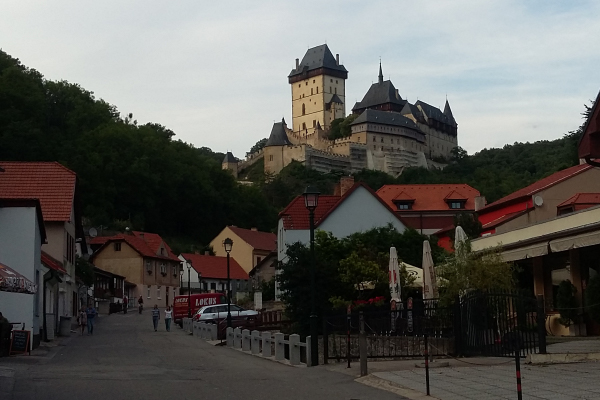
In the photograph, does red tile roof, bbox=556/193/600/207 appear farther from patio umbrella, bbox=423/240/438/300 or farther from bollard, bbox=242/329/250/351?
bollard, bbox=242/329/250/351

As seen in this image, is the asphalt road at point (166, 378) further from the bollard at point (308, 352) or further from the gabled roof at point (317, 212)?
the gabled roof at point (317, 212)

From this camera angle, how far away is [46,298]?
32.2 metres

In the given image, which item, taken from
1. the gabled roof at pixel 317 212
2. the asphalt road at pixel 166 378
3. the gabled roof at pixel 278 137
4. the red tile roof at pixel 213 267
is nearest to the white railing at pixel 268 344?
the asphalt road at pixel 166 378

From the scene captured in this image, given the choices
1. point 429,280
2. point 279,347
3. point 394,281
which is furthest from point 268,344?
point 429,280

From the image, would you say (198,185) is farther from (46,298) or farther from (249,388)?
(249,388)

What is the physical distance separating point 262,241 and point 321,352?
83496 millimetres

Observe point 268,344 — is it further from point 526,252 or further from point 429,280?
point 526,252

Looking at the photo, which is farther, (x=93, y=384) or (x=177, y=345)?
(x=177, y=345)

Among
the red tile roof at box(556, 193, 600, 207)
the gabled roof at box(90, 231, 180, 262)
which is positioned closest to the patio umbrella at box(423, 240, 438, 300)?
the red tile roof at box(556, 193, 600, 207)

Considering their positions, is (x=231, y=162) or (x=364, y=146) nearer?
(x=364, y=146)

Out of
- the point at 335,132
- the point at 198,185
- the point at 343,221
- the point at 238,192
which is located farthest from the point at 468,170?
the point at 343,221

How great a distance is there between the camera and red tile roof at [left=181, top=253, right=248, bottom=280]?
90.5m

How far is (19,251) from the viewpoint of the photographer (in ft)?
87.2

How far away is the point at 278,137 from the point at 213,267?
299 feet
